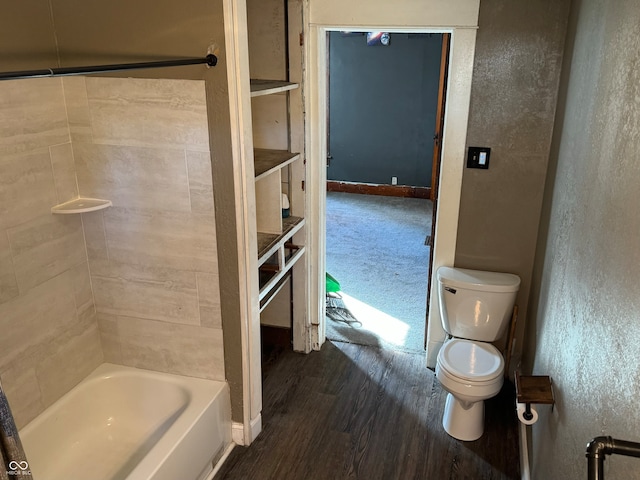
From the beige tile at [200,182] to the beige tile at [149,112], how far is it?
0.13 feet

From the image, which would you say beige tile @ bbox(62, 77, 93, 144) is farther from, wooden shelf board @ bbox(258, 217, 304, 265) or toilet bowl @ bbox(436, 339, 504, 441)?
toilet bowl @ bbox(436, 339, 504, 441)

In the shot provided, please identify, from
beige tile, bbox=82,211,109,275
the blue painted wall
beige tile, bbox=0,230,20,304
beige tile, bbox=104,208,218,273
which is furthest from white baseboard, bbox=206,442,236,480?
the blue painted wall

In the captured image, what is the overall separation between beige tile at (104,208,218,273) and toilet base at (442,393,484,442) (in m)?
1.34

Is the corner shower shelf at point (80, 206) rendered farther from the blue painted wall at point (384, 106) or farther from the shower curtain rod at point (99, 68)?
the blue painted wall at point (384, 106)

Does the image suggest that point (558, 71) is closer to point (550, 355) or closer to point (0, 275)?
point (550, 355)

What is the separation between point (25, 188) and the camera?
2.00 meters

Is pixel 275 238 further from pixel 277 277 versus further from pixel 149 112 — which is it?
pixel 149 112

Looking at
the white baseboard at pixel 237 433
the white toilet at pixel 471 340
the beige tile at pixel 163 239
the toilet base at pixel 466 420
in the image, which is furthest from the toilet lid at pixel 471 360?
the beige tile at pixel 163 239

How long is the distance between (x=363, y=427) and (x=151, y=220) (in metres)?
1.43

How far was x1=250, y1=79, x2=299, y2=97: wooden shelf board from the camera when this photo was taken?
2269mm

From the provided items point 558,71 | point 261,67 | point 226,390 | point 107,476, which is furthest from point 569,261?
point 107,476

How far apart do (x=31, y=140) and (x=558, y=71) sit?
2.29 metres

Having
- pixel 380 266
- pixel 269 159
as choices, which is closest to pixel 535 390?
pixel 269 159

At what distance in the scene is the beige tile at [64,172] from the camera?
2146mm
